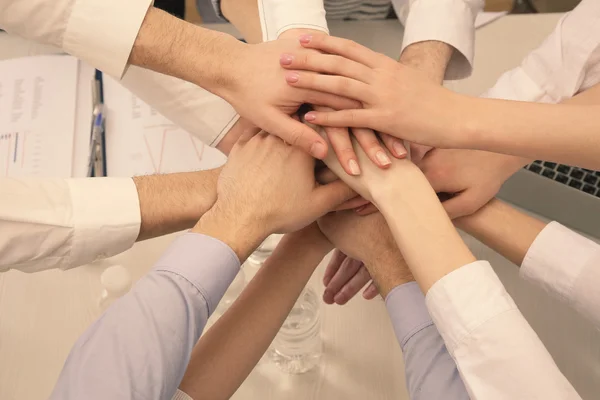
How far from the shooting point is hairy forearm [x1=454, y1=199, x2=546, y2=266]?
2.71ft

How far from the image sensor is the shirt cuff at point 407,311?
2.27 feet

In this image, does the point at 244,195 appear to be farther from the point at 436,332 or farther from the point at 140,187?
the point at 436,332

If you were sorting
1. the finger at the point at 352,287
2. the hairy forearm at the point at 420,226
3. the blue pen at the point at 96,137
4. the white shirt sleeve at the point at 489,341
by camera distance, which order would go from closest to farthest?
the white shirt sleeve at the point at 489,341 → the hairy forearm at the point at 420,226 → the finger at the point at 352,287 → the blue pen at the point at 96,137

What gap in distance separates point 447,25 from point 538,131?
0.31 m

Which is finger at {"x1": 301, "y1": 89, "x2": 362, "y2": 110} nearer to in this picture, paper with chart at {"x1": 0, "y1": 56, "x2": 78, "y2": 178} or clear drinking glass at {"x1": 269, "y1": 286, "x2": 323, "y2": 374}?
clear drinking glass at {"x1": 269, "y1": 286, "x2": 323, "y2": 374}

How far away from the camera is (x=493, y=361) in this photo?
58cm

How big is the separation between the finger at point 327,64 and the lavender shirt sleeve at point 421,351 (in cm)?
32

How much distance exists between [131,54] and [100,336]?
0.46 m

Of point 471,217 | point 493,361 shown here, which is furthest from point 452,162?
point 493,361

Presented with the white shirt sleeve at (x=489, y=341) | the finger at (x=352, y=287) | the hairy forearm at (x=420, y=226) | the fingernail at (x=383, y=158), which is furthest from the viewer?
the finger at (x=352, y=287)

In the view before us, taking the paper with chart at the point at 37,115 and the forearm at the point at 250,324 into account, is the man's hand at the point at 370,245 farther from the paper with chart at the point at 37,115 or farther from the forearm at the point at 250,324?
the paper with chart at the point at 37,115

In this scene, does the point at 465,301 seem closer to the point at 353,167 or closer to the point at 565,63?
the point at 353,167

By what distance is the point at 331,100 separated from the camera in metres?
0.83

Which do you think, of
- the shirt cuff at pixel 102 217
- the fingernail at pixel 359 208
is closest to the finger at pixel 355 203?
the fingernail at pixel 359 208
